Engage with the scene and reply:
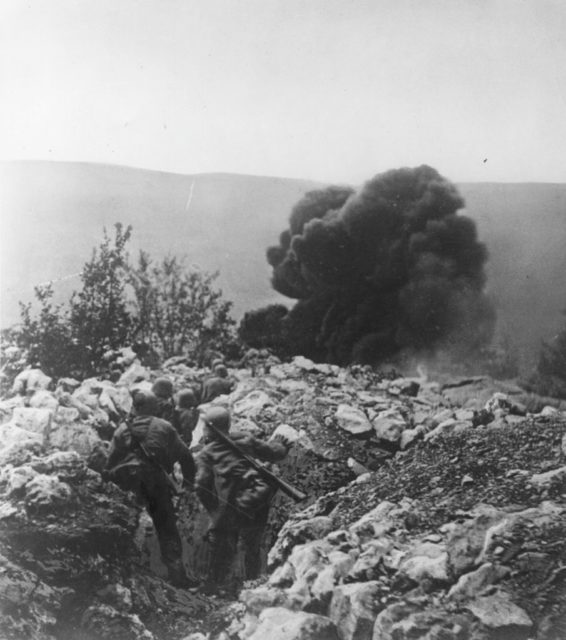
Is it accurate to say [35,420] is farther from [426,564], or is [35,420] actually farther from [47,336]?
[426,564]

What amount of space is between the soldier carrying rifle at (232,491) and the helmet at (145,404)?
1.43ft

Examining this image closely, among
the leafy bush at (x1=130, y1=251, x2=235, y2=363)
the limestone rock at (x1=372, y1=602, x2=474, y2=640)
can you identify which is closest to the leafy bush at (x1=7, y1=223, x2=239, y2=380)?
the leafy bush at (x1=130, y1=251, x2=235, y2=363)

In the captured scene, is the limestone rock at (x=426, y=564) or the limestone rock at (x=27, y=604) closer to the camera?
the limestone rock at (x=426, y=564)

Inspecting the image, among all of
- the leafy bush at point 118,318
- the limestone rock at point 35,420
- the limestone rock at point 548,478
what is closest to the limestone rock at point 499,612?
the limestone rock at point 548,478

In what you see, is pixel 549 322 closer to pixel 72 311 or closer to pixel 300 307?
pixel 300 307

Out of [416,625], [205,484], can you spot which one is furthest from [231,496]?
[416,625]

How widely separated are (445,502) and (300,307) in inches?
70.6

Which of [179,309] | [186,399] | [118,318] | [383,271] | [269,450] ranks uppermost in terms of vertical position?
[383,271]

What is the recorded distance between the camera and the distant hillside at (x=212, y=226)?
5.33 m

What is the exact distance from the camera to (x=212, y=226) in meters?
5.78

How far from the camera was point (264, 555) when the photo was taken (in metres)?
4.98

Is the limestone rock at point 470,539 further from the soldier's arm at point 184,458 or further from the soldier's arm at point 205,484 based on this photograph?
the soldier's arm at point 184,458

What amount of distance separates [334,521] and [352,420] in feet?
2.53

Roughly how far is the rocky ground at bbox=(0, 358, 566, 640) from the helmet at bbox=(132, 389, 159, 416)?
189 mm
